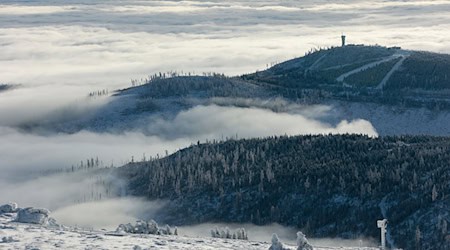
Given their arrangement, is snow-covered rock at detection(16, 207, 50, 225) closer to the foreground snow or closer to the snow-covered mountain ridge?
Result: the snow-covered mountain ridge

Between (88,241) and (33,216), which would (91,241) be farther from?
(33,216)

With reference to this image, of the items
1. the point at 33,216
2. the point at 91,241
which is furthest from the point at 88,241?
the point at 33,216

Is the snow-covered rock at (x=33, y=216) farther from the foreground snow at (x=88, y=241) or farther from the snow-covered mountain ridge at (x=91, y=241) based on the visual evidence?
the foreground snow at (x=88, y=241)

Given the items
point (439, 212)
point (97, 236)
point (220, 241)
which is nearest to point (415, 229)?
point (439, 212)

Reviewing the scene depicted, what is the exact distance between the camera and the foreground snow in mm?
107438

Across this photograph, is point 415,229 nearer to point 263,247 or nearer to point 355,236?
point 355,236

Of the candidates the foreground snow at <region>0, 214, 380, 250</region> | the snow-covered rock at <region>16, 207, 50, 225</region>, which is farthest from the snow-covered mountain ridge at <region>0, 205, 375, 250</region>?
the snow-covered rock at <region>16, 207, 50, 225</region>

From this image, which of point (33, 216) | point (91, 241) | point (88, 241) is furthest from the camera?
point (33, 216)

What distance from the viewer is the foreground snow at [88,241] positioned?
107 meters

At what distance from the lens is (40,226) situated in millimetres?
126188

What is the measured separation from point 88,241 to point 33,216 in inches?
969

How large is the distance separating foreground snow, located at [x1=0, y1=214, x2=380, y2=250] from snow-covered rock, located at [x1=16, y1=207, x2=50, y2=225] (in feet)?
23.3

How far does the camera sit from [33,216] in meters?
133

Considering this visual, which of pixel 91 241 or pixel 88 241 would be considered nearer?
pixel 88 241
